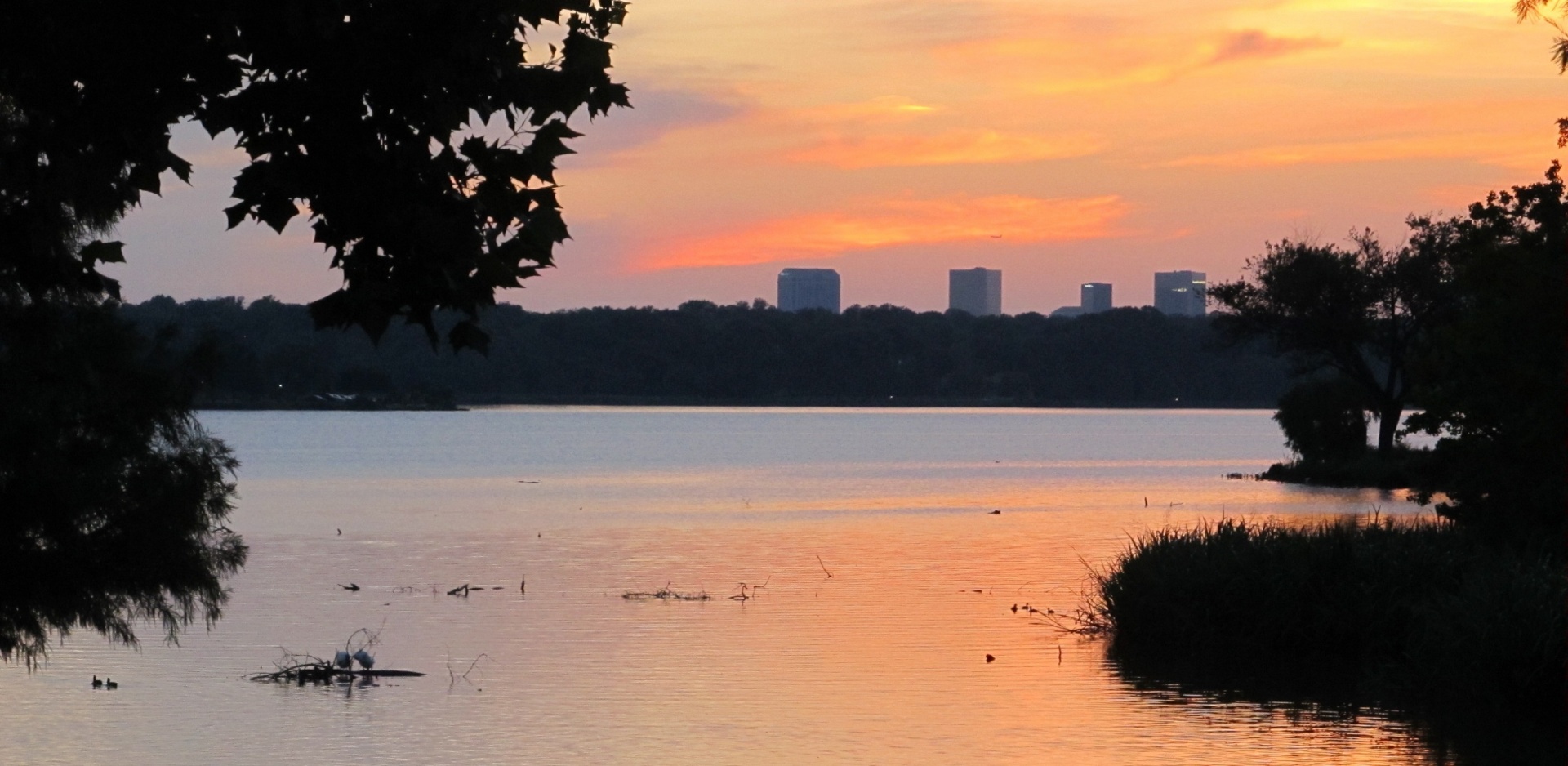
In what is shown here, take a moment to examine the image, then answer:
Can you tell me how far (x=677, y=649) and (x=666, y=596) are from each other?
20.9ft

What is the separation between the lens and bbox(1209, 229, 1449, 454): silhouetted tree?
61.4 m

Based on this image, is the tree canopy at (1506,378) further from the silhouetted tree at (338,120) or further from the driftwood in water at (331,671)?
the silhouetted tree at (338,120)

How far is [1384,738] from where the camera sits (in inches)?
754

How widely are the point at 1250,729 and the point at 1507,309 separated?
9558mm

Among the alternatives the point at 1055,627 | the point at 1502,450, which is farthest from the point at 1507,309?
the point at 1055,627

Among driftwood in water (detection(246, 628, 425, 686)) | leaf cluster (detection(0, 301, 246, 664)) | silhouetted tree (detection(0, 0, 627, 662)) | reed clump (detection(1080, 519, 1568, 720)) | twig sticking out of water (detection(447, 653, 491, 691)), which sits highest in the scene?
silhouetted tree (detection(0, 0, 627, 662))

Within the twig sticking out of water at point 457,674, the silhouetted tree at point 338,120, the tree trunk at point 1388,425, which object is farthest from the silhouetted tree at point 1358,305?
the silhouetted tree at point 338,120

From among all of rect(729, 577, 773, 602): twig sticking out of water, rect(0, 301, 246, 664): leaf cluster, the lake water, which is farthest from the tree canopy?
rect(0, 301, 246, 664): leaf cluster

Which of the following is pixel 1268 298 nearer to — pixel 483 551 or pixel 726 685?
pixel 483 551

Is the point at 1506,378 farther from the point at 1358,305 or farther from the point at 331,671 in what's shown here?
the point at 1358,305

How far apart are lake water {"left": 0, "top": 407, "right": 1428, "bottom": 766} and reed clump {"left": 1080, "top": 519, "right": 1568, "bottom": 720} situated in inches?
37.3

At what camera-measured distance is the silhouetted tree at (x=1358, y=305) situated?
6138 cm

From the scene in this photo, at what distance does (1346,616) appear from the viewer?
22672 millimetres

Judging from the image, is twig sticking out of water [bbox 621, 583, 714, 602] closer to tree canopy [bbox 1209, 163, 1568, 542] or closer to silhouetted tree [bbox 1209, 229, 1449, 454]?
tree canopy [bbox 1209, 163, 1568, 542]
